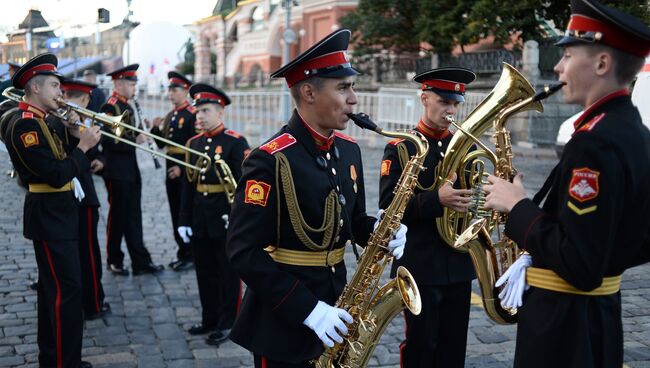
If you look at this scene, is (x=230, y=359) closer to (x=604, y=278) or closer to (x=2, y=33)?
(x=604, y=278)

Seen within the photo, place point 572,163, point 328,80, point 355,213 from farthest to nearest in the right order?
point 355,213, point 328,80, point 572,163

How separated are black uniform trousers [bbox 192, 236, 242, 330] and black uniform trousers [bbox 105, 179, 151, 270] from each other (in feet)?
5.71

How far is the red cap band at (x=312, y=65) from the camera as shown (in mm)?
3041

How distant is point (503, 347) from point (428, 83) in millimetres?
2358

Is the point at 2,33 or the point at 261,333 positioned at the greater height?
the point at 2,33

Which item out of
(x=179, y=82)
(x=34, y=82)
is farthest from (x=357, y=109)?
(x=34, y=82)

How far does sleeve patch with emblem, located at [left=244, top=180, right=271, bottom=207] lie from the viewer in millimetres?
2936

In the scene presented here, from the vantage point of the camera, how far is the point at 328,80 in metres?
3.06

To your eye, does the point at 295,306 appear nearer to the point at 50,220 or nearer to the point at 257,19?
the point at 50,220

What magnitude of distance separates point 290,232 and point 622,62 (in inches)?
61.0

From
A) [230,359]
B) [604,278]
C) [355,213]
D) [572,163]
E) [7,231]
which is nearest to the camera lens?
[572,163]

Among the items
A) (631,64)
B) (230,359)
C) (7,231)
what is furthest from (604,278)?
(7,231)

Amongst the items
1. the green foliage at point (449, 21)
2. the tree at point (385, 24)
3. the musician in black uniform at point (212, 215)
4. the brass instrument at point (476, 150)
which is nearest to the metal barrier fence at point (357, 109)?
the green foliage at point (449, 21)

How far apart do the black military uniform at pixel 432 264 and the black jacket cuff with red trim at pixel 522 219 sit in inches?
48.8
